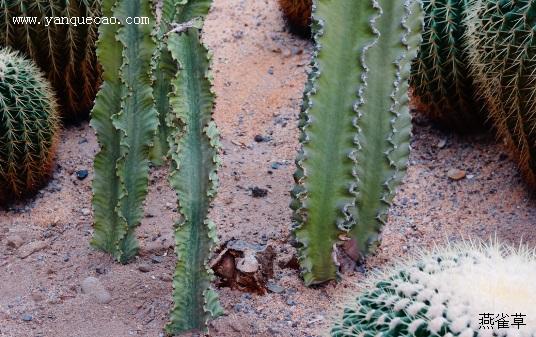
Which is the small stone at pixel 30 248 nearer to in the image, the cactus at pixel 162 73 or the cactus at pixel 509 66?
the cactus at pixel 162 73

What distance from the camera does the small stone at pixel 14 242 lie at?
3.76 meters

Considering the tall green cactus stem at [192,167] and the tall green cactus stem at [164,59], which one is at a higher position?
the tall green cactus stem at [164,59]

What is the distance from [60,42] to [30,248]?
1311 mm

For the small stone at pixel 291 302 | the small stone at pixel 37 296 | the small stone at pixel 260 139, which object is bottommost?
the small stone at pixel 291 302

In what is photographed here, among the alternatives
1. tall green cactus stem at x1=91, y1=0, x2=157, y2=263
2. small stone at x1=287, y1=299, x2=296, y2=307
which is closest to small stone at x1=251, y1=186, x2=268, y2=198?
tall green cactus stem at x1=91, y1=0, x2=157, y2=263

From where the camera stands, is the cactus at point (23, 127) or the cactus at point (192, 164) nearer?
the cactus at point (192, 164)

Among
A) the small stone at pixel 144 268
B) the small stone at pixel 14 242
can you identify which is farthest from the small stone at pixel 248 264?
the small stone at pixel 14 242

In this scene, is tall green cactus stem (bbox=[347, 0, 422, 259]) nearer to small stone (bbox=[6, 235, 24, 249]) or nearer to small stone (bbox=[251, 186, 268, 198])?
small stone (bbox=[251, 186, 268, 198])

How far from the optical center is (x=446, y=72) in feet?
14.2

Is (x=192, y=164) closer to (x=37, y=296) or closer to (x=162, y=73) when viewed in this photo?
(x=37, y=296)

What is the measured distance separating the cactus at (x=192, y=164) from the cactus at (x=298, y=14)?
2.49 m

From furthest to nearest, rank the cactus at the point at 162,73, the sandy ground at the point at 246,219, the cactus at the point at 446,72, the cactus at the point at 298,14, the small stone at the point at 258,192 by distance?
the cactus at the point at 298,14 < the cactus at the point at 446,72 < the small stone at the point at 258,192 < the sandy ground at the point at 246,219 < the cactus at the point at 162,73

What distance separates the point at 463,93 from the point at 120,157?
1.92 metres

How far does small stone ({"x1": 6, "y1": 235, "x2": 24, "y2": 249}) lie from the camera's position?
148 inches
